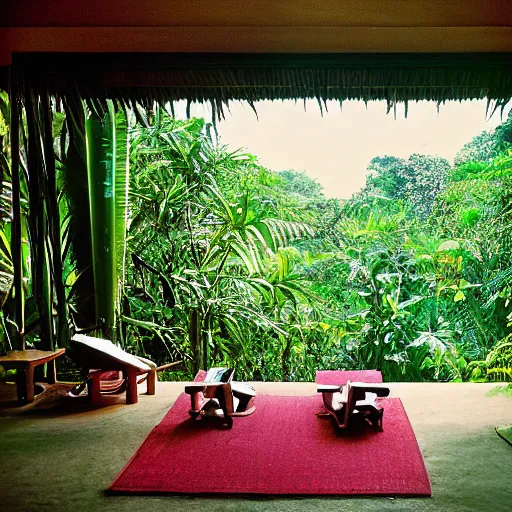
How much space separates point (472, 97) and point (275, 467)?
8.89ft

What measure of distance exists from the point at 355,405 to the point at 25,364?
2.12 m

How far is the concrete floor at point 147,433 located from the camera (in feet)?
9.16

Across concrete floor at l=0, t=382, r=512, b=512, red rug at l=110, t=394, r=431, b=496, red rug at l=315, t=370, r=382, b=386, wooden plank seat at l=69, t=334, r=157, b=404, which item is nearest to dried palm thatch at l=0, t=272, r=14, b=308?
wooden plank seat at l=69, t=334, r=157, b=404

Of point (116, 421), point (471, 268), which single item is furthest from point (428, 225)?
point (116, 421)

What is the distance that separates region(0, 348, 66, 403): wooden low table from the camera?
4.30m

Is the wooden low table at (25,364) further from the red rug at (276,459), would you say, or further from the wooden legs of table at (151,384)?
the red rug at (276,459)

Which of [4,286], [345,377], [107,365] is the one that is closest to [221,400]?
[107,365]

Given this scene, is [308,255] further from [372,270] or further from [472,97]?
[472,97]

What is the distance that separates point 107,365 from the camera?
4.32 m

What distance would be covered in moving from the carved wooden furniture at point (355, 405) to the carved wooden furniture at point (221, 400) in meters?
0.51

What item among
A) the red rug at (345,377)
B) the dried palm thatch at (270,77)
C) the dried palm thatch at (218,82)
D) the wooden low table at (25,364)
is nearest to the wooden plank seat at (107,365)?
the wooden low table at (25,364)

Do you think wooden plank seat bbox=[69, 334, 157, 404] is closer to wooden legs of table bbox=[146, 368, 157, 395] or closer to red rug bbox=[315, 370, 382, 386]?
wooden legs of table bbox=[146, 368, 157, 395]

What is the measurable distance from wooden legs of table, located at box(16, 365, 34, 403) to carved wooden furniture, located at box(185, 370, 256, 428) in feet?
3.71

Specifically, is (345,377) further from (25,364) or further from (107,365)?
(25,364)
